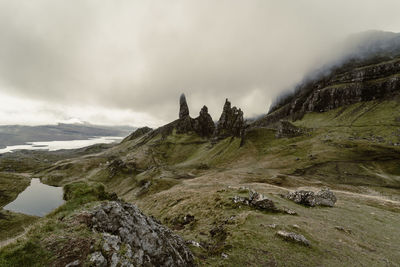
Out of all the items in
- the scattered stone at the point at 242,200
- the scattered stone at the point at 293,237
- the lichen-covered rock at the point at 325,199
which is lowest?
the lichen-covered rock at the point at 325,199

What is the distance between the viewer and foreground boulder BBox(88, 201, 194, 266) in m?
11.0

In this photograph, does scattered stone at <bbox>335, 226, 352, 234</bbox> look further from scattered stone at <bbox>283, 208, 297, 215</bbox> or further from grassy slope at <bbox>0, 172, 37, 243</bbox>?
grassy slope at <bbox>0, 172, 37, 243</bbox>

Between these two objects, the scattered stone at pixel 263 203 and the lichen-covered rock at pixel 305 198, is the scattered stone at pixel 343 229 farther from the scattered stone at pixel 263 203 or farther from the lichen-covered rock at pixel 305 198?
the lichen-covered rock at pixel 305 198

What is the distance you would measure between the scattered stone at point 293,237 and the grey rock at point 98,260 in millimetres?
19292

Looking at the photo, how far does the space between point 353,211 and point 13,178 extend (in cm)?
28027

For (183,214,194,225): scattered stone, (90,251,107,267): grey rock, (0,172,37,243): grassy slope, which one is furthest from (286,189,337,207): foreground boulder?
(0,172,37,243): grassy slope

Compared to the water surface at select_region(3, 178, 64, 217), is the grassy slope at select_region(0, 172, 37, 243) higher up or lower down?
higher up

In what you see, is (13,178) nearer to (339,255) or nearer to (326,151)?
(339,255)

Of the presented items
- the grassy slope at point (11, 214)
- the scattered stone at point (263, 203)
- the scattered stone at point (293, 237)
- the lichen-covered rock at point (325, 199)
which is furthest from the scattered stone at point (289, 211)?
the grassy slope at point (11, 214)

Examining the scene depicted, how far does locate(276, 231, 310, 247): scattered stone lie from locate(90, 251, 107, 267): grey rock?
19.3 metres

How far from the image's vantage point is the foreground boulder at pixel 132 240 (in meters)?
11.0

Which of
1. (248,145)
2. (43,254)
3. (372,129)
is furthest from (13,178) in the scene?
(372,129)

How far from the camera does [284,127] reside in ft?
597

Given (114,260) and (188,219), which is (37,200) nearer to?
(188,219)
